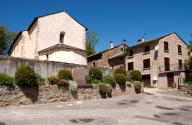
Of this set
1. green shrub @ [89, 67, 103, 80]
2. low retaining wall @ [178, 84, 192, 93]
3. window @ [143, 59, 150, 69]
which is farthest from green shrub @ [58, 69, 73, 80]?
window @ [143, 59, 150, 69]

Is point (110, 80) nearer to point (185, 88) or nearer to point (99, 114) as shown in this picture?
point (99, 114)

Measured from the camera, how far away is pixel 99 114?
57.9 feet

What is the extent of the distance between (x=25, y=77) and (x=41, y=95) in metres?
1.87

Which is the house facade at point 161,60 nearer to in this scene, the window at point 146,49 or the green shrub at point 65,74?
the window at point 146,49

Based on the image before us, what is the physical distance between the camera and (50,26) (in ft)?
123

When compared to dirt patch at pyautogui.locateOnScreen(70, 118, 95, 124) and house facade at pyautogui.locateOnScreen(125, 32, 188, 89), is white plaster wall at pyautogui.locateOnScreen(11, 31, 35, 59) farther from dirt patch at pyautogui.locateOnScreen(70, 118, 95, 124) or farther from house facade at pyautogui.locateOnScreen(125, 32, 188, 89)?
dirt patch at pyautogui.locateOnScreen(70, 118, 95, 124)

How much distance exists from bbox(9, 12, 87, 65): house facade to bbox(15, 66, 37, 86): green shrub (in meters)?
12.6

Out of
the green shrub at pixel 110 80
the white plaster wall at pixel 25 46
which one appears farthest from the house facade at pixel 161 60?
the green shrub at pixel 110 80

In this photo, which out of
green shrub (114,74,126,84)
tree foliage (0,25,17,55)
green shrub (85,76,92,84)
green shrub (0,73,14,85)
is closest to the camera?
green shrub (0,73,14,85)

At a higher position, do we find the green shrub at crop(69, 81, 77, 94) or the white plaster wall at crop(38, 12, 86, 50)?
the white plaster wall at crop(38, 12, 86, 50)

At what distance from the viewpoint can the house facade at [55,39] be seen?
3397 cm

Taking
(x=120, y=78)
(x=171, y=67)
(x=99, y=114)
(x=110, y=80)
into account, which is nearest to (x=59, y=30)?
(x=120, y=78)

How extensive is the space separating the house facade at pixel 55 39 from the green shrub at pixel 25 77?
41.3ft

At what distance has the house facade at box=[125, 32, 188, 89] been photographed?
136 feet
